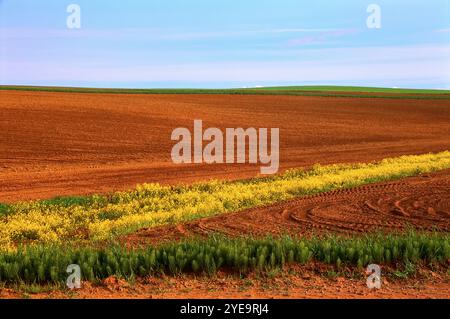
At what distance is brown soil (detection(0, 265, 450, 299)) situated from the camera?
785cm

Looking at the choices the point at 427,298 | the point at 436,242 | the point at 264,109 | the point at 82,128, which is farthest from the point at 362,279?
the point at 264,109

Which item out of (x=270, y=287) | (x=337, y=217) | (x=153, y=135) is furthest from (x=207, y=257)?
(x=153, y=135)

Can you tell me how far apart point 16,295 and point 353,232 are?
7.09 m

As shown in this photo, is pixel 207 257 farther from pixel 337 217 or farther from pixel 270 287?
pixel 337 217

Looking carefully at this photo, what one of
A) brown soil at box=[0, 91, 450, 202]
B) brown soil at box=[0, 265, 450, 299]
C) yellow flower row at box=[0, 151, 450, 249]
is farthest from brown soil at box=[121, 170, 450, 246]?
brown soil at box=[0, 91, 450, 202]

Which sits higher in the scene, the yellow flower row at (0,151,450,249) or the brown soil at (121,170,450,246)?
the brown soil at (121,170,450,246)

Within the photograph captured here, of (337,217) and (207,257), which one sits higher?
(207,257)

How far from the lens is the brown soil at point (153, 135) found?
2403 centimetres

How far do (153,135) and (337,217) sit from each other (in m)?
25.4

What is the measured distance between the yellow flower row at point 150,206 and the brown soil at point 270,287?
4.42m

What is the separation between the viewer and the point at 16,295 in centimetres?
796

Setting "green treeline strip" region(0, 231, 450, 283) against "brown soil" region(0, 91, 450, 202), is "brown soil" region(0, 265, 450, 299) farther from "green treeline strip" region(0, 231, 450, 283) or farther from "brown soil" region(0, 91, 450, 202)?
"brown soil" region(0, 91, 450, 202)

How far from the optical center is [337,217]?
1435cm

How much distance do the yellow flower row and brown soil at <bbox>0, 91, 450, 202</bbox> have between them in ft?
8.23
